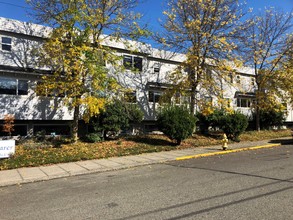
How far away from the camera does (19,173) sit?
9922mm

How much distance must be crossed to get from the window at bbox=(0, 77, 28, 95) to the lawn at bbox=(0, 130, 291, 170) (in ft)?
11.5

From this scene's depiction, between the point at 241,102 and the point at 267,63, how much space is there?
7.02 meters

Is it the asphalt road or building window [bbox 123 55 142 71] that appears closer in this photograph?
the asphalt road

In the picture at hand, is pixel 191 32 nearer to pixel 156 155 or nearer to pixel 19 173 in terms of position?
pixel 156 155

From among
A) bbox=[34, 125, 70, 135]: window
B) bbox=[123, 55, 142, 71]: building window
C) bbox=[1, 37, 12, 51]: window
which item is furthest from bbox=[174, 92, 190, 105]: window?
bbox=[1, 37, 12, 51]: window

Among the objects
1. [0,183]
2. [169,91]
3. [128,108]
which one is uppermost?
[169,91]

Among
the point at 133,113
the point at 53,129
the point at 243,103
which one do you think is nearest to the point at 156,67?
the point at 133,113

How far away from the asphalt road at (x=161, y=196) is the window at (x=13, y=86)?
10.3m

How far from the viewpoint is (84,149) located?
14.4m

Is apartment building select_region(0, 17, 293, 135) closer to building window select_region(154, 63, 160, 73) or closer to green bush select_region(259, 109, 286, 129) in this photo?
building window select_region(154, 63, 160, 73)

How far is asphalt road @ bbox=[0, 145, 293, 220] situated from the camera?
5.32 meters

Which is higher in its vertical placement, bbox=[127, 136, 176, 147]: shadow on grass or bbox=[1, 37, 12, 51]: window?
bbox=[1, 37, 12, 51]: window

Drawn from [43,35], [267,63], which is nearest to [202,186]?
[43,35]

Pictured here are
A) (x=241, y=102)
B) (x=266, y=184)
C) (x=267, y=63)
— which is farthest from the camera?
(x=241, y=102)
